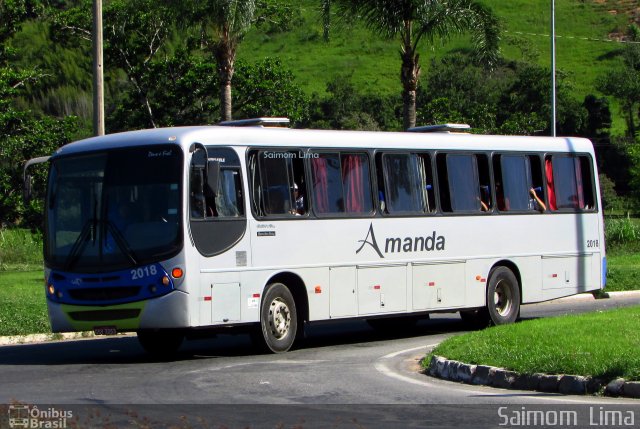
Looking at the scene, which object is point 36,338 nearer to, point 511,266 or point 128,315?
point 128,315

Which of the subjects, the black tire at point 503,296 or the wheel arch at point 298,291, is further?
the black tire at point 503,296

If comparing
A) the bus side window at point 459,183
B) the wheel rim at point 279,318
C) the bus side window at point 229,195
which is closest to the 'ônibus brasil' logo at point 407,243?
the bus side window at point 459,183

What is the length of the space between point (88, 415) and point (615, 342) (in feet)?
19.0

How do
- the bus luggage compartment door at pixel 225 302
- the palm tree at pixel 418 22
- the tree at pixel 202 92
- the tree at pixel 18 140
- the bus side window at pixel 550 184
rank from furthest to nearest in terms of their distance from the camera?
1. the tree at pixel 202 92
2. the tree at pixel 18 140
3. the palm tree at pixel 418 22
4. the bus side window at pixel 550 184
5. the bus luggage compartment door at pixel 225 302

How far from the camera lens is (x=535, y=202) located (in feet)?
67.4

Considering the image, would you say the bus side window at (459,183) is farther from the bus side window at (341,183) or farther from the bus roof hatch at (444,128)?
the bus side window at (341,183)

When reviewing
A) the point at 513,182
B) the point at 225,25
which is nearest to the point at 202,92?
the point at 225,25

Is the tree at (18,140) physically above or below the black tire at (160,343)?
above

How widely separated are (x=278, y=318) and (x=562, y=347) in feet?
15.5

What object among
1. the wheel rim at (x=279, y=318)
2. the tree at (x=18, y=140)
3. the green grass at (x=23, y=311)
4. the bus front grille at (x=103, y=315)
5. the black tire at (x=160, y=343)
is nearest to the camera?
the bus front grille at (x=103, y=315)

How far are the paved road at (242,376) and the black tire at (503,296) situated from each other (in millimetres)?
1047

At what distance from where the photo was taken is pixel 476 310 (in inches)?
771

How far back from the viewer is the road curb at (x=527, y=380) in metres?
10.9

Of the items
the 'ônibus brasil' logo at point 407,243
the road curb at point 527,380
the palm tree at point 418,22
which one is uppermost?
the palm tree at point 418,22
